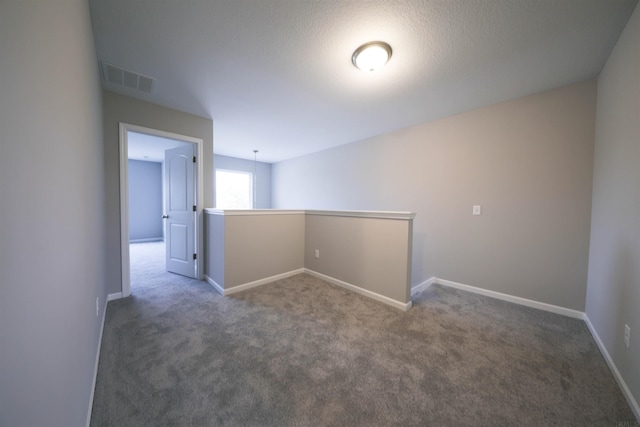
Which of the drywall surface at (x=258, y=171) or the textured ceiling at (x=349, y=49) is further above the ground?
the textured ceiling at (x=349, y=49)

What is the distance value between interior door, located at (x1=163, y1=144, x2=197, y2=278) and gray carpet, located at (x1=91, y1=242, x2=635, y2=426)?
952 mm

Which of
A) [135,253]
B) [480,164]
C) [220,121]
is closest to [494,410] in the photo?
[480,164]

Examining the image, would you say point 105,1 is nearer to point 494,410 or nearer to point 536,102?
point 494,410

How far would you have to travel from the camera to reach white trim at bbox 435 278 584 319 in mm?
2302

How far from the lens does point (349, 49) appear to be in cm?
184

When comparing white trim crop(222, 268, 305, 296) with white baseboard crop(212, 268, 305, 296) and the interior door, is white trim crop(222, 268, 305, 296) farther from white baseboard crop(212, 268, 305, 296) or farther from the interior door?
the interior door

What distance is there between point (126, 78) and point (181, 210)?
67.9 inches

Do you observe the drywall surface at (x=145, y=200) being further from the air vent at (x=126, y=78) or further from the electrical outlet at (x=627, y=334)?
the electrical outlet at (x=627, y=334)

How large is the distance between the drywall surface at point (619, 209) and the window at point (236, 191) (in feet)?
21.0

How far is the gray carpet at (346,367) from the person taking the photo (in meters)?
1.23

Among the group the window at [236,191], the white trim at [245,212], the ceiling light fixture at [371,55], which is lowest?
the white trim at [245,212]

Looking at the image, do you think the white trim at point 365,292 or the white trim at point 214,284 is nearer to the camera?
the white trim at point 365,292

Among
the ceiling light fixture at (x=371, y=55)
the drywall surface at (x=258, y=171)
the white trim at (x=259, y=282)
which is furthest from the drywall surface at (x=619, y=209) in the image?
the drywall surface at (x=258, y=171)

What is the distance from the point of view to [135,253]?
4.95m
